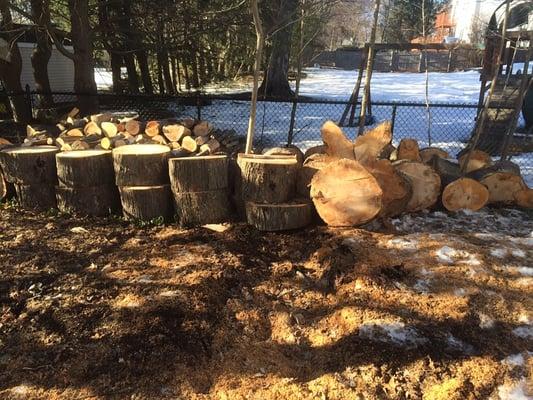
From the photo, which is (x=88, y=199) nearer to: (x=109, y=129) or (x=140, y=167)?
(x=140, y=167)

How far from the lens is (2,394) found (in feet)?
7.50

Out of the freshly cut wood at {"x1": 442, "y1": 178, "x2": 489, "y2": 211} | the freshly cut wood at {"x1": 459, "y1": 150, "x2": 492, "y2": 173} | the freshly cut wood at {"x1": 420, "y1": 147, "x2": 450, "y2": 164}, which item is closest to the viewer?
the freshly cut wood at {"x1": 442, "y1": 178, "x2": 489, "y2": 211}

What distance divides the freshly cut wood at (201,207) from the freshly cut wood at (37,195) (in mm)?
1425

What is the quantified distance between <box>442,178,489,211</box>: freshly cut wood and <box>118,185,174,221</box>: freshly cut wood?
2.89 m

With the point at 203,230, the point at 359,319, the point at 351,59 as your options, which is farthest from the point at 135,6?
the point at 351,59

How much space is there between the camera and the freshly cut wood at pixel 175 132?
5.91 metres

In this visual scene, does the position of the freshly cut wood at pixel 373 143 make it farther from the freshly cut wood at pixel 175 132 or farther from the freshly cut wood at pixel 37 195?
the freshly cut wood at pixel 37 195

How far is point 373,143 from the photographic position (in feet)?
15.7

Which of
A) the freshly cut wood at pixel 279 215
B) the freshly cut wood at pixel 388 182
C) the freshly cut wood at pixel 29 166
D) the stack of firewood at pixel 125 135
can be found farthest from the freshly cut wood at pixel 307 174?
the freshly cut wood at pixel 29 166

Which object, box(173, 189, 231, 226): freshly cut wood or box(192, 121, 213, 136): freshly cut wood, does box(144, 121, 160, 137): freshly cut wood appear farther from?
box(173, 189, 231, 226): freshly cut wood

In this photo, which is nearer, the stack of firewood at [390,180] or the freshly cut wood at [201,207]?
the stack of firewood at [390,180]

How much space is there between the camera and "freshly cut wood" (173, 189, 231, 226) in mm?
4387

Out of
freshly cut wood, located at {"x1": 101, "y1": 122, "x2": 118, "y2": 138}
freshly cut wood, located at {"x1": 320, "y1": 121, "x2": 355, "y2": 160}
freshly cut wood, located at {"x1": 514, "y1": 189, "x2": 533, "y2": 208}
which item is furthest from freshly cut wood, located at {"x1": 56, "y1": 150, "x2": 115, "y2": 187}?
freshly cut wood, located at {"x1": 514, "y1": 189, "x2": 533, "y2": 208}

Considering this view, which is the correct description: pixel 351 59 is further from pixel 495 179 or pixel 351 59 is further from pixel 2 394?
pixel 2 394
